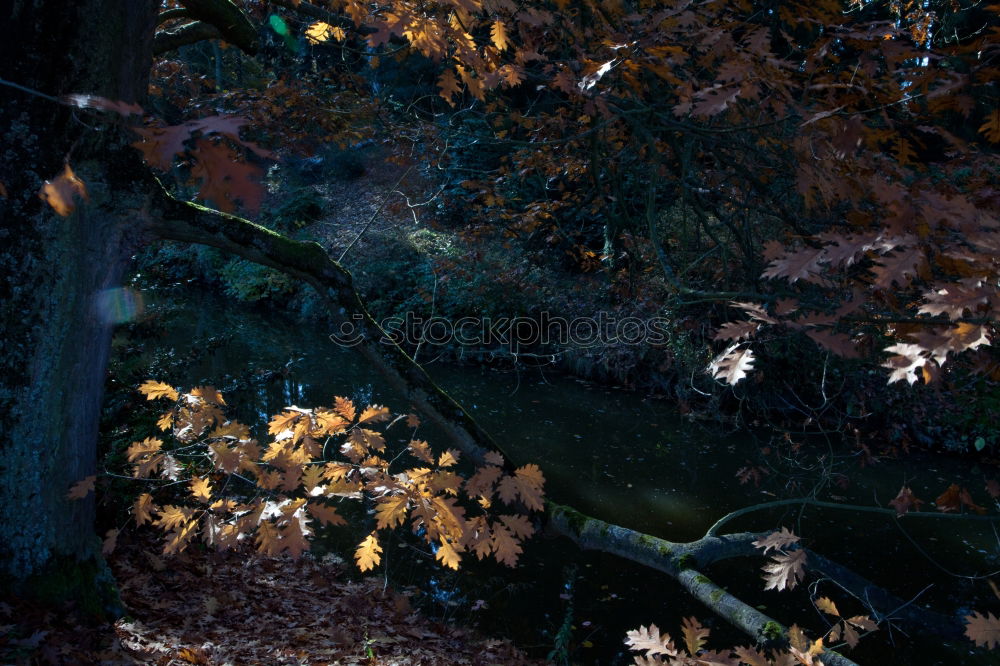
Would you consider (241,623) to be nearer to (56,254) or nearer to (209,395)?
(209,395)

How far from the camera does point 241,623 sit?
4145 millimetres

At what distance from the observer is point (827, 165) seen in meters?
3.15

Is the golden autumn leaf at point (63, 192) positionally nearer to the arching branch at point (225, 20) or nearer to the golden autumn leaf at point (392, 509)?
the golden autumn leaf at point (392, 509)

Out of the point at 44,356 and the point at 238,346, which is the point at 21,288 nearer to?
the point at 44,356

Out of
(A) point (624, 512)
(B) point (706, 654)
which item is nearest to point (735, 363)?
(B) point (706, 654)

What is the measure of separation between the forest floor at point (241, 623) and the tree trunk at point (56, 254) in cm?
37

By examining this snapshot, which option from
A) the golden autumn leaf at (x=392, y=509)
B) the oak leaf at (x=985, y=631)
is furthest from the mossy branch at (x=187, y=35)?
the oak leaf at (x=985, y=631)

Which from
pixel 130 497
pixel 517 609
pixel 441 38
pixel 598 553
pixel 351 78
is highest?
pixel 351 78

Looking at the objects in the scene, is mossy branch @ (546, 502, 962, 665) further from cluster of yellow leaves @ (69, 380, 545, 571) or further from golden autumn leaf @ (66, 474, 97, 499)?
golden autumn leaf @ (66, 474, 97, 499)

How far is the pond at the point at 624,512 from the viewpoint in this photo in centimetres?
539

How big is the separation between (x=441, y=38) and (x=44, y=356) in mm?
2434

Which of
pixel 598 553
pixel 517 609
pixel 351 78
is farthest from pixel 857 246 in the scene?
pixel 351 78

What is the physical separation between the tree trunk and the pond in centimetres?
294

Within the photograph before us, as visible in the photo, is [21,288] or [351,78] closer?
[21,288]
